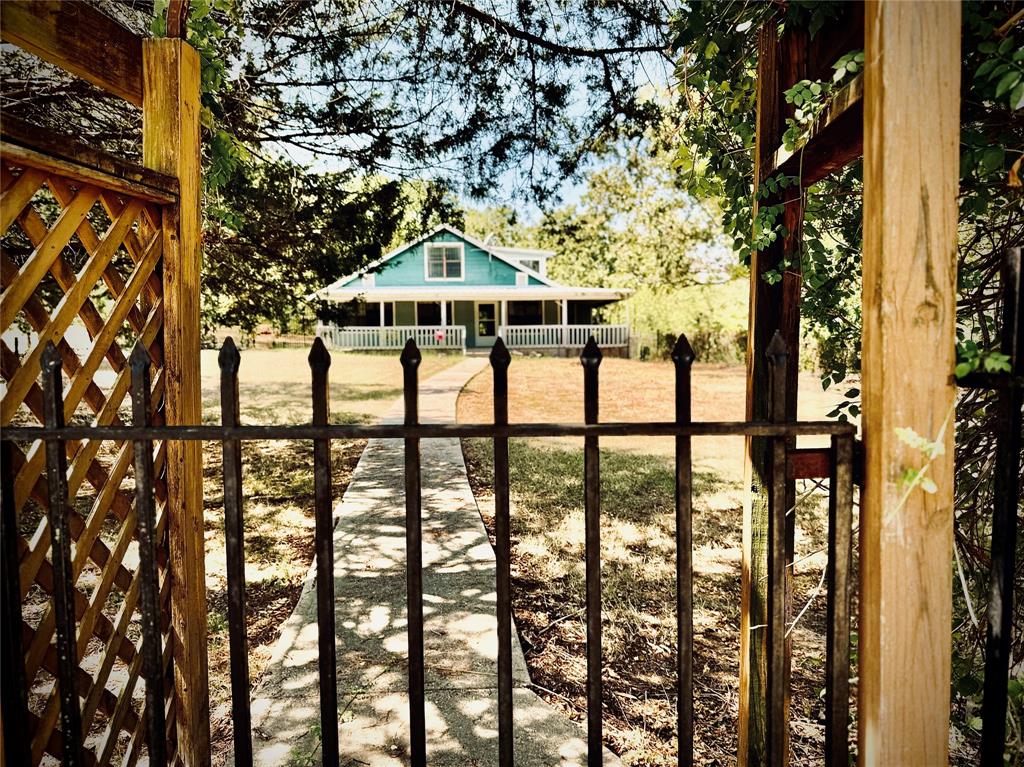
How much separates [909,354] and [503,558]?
3.79 feet

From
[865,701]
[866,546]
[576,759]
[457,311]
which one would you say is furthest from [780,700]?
[457,311]

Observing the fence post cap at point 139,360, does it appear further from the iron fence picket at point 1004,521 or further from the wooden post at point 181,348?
the iron fence picket at point 1004,521

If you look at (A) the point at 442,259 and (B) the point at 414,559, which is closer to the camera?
(B) the point at 414,559

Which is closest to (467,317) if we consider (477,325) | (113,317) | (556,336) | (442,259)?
(477,325)

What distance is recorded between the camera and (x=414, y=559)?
1771 millimetres

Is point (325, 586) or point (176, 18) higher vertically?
point (176, 18)

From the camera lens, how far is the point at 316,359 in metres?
1.73

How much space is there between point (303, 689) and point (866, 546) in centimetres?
268

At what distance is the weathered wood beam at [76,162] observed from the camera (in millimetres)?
1546

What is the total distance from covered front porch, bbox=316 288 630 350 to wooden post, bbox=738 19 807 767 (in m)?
23.1

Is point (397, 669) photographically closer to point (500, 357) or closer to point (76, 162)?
point (500, 357)

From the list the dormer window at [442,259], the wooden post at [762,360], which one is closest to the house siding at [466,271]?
the dormer window at [442,259]

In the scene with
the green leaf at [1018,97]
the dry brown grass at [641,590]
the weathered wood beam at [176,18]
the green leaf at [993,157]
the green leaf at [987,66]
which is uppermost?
the weathered wood beam at [176,18]

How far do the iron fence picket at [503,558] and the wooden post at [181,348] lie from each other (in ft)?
3.93
